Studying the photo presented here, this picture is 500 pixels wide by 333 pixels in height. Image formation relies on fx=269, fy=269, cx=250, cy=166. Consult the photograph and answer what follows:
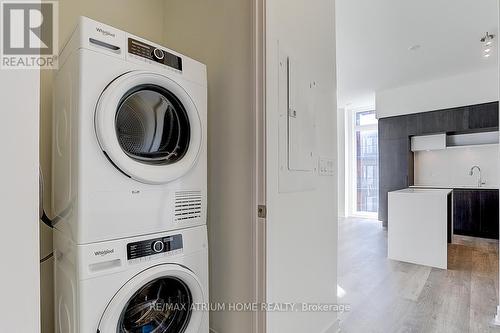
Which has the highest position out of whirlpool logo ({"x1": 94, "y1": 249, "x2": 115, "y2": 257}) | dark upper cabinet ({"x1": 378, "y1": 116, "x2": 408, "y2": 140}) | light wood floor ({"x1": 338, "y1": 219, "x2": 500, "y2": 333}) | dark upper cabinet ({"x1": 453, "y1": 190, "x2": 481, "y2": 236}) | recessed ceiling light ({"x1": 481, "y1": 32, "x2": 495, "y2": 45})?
recessed ceiling light ({"x1": 481, "y1": 32, "x2": 495, "y2": 45})

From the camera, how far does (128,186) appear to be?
3.59ft

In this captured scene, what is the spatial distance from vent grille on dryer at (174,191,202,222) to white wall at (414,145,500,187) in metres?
5.49

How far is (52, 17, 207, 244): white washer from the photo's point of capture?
39.6 inches

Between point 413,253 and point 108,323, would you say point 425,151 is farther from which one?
point 108,323

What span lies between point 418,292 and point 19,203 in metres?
3.02

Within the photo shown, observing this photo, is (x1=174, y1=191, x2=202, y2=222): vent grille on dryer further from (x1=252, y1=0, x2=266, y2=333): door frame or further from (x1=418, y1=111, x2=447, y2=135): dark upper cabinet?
(x1=418, y1=111, x2=447, y2=135): dark upper cabinet

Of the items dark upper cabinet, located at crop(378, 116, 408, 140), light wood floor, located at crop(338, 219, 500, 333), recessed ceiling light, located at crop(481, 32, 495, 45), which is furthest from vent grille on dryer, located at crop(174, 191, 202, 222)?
dark upper cabinet, located at crop(378, 116, 408, 140)

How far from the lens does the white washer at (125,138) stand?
1.01 metres

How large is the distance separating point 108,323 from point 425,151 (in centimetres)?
616

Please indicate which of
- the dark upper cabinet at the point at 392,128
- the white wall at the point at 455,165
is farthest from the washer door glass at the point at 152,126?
the white wall at the point at 455,165

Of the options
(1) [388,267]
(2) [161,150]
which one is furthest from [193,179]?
(1) [388,267]

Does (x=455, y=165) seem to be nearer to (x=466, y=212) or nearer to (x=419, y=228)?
(x=466, y=212)

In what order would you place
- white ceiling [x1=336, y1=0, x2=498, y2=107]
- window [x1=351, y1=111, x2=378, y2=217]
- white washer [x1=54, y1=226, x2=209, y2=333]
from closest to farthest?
1. white washer [x1=54, y1=226, x2=209, y2=333]
2. white ceiling [x1=336, y1=0, x2=498, y2=107]
3. window [x1=351, y1=111, x2=378, y2=217]

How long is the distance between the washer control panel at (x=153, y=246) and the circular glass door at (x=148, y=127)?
0.26m
